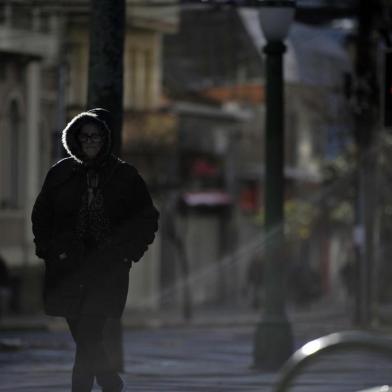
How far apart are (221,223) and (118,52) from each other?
41.9 metres

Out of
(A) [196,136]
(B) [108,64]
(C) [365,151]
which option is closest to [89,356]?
(B) [108,64]

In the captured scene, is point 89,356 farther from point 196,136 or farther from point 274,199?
point 196,136

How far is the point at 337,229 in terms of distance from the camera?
6544 cm

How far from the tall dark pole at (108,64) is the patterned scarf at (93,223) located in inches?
146

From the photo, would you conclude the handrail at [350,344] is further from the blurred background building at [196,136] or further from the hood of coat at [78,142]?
the blurred background building at [196,136]

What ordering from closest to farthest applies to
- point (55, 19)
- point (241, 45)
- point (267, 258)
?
1. point (267, 258)
2. point (55, 19)
3. point (241, 45)

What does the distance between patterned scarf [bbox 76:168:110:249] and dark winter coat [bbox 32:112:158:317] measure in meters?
0.02

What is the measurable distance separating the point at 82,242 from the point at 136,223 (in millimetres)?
338

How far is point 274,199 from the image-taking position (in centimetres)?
1625

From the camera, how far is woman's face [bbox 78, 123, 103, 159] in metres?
9.98

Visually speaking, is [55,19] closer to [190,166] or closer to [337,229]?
[190,166]

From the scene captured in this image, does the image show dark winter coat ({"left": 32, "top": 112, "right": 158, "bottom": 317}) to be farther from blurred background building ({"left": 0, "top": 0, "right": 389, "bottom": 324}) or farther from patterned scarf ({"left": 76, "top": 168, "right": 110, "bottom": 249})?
blurred background building ({"left": 0, "top": 0, "right": 389, "bottom": 324})

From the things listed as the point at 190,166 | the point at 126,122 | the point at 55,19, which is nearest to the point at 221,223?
the point at 190,166

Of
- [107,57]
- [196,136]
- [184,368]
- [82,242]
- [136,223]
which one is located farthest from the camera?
[196,136]
